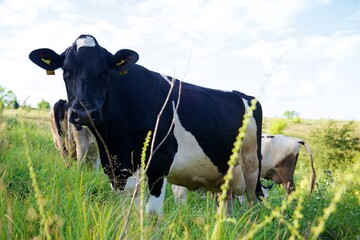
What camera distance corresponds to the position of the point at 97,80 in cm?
354

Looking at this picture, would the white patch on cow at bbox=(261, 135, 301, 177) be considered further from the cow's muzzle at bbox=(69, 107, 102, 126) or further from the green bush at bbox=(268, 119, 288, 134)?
the green bush at bbox=(268, 119, 288, 134)

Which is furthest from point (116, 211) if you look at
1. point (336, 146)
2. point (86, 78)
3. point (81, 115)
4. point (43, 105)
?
point (336, 146)

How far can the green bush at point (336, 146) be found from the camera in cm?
2284

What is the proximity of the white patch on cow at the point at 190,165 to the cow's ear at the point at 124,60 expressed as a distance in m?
0.70

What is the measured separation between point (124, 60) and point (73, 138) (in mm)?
3313

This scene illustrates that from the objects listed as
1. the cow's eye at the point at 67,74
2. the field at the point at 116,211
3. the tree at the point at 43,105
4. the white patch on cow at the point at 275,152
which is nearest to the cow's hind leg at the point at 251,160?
the field at the point at 116,211

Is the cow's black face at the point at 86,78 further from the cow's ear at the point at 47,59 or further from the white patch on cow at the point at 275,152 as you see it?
the white patch on cow at the point at 275,152

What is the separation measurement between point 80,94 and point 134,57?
29.3 inches

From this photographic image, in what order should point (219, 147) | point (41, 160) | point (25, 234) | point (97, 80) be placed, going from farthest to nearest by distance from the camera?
point (41, 160)
point (219, 147)
point (97, 80)
point (25, 234)

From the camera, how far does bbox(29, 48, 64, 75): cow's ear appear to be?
3.91 metres

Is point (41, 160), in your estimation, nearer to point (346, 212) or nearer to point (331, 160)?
point (346, 212)

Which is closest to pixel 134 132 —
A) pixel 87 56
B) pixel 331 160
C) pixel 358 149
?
pixel 87 56

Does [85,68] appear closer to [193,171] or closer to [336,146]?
[193,171]

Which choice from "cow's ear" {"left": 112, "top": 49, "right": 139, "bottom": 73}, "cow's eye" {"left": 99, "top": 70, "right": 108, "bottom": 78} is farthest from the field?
"cow's ear" {"left": 112, "top": 49, "right": 139, "bottom": 73}
